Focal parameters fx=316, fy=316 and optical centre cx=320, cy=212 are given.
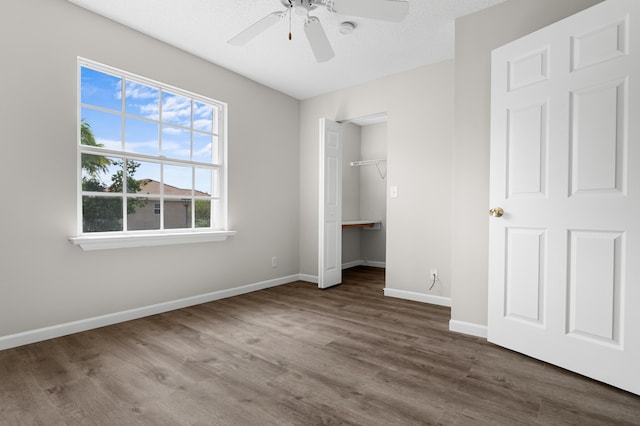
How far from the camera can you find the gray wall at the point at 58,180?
7.41ft

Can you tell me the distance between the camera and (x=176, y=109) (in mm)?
3328

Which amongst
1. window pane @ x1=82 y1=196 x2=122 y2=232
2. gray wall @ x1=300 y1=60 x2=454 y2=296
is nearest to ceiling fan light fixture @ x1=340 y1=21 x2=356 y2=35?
gray wall @ x1=300 y1=60 x2=454 y2=296

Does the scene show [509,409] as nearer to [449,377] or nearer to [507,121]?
[449,377]

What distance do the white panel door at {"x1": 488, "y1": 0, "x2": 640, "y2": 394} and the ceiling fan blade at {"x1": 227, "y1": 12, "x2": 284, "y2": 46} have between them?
5.38ft

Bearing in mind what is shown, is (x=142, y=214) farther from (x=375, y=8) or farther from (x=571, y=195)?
(x=571, y=195)

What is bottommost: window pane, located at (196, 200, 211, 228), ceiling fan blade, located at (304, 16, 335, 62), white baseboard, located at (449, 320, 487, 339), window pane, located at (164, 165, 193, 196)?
white baseboard, located at (449, 320, 487, 339)

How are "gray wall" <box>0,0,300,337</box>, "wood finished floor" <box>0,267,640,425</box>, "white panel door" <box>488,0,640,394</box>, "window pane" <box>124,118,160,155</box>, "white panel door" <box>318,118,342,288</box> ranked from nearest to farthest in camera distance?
"wood finished floor" <box>0,267,640,425</box> < "white panel door" <box>488,0,640,394</box> < "gray wall" <box>0,0,300,337</box> < "window pane" <box>124,118,160,155</box> < "white panel door" <box>318,118,342,288</box>

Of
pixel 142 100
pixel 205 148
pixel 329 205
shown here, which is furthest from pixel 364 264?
pixel 142 100

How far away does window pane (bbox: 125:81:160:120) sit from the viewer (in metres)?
2.95

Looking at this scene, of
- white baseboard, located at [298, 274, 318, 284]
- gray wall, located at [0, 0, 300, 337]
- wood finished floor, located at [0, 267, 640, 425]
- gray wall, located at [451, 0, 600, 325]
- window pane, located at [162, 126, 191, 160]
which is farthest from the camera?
white baseboard, located at [298, 274, 318, 284]

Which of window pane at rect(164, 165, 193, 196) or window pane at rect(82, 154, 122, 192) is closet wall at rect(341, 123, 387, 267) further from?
window pane at rect(82, 154, 122, 192)

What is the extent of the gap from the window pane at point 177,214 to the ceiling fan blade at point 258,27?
69.5 inches

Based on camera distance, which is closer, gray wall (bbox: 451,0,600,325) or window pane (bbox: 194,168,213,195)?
gray wall (bbox: 451,0,600,325)

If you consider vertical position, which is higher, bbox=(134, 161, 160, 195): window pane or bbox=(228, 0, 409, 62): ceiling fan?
bbox=(228, 0, 409, 62): ceiling fan
